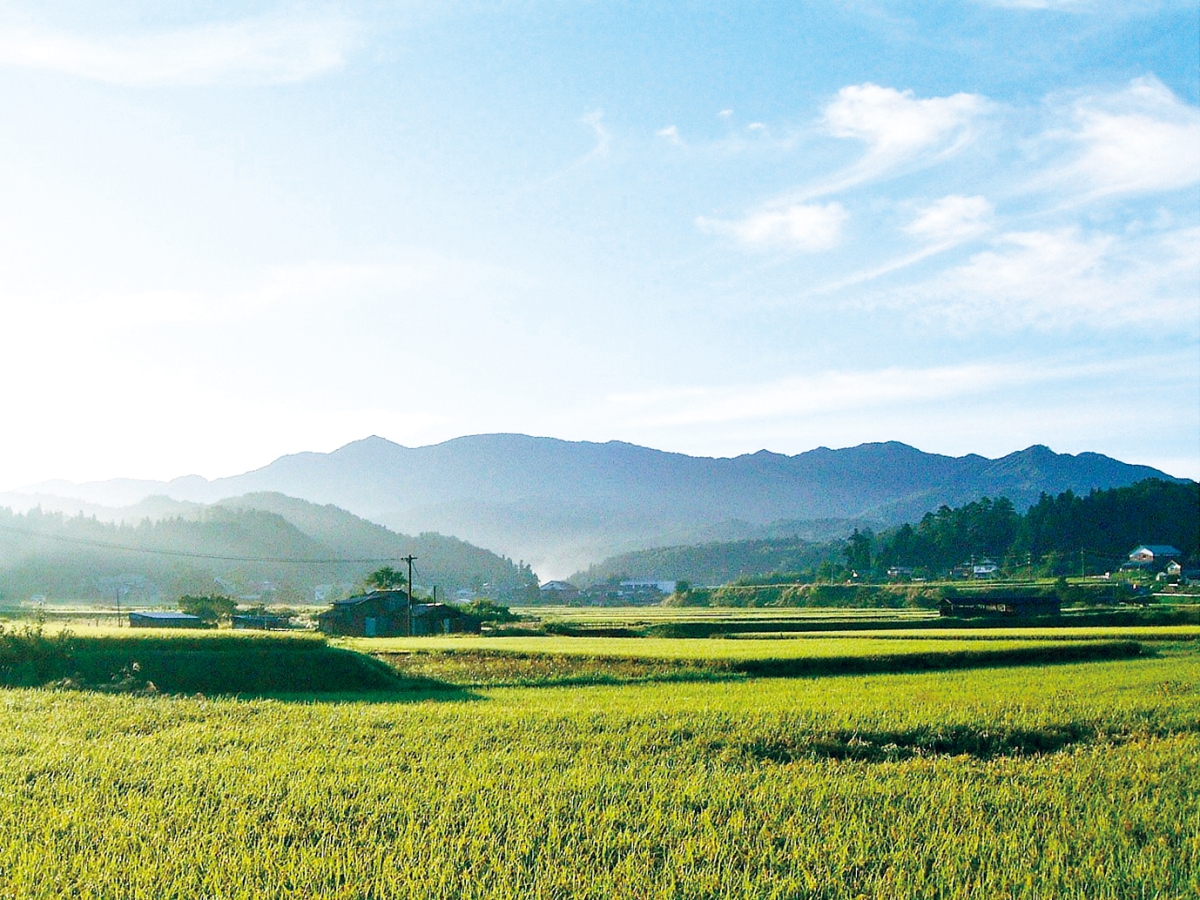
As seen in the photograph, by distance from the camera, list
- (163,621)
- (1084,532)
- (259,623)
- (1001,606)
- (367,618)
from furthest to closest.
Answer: (1084,532), (367,618), (1001,606), (259,623), (163,621)

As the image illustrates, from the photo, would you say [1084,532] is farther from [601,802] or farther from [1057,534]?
[601,802]

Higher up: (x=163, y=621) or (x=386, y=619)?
(x=163, y=621)

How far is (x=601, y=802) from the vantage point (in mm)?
9273

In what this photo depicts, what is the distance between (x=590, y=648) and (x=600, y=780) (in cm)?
2465

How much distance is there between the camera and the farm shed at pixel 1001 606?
197 ft

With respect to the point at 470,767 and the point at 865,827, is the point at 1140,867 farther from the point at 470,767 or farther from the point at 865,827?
the point at 470,767

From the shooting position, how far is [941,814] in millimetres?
9094

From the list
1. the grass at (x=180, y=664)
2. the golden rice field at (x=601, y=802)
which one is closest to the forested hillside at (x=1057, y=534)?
the grass at (x=180, y=664)

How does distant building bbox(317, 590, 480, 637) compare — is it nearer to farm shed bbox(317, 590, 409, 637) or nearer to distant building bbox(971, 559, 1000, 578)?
farm shed bbox(317, 590, 409, 637)

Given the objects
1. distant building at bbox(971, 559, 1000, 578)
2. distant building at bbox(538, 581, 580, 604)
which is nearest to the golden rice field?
distant building at bbox(971, 559, 1000, 578)

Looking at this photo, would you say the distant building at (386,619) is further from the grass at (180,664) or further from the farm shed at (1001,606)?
the grass at (180,664)

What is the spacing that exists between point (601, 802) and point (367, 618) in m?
56.4

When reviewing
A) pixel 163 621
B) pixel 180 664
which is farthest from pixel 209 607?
pixel 180 664

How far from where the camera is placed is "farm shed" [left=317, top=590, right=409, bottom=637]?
62.3m
